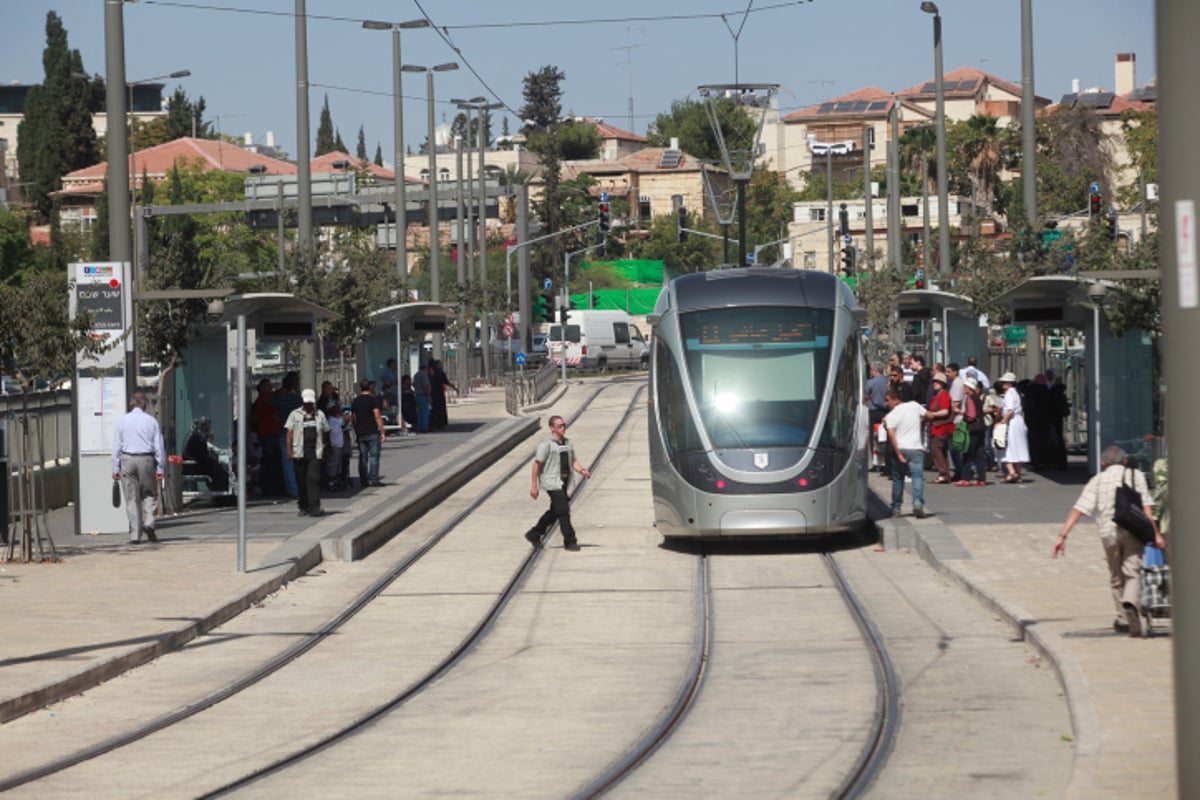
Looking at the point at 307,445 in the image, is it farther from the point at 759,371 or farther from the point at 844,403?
the point at 844,403

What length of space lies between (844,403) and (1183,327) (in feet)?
50.6

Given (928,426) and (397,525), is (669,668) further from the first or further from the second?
(928,426)

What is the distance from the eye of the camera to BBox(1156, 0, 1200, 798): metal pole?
5.28 m

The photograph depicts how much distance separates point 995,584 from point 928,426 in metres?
10.9

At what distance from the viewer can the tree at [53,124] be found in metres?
108

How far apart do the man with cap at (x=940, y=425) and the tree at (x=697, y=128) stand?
352 feet

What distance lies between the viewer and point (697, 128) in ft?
510

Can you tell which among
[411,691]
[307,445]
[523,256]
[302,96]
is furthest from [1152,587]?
[523,256]

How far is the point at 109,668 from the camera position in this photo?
12.9m

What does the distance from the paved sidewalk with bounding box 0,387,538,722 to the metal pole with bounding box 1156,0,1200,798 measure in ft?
25.6

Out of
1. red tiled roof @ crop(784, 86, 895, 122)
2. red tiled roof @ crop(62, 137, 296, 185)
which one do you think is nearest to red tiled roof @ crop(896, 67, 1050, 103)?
red tiled roof @ crop(784, 86, 895, 122)

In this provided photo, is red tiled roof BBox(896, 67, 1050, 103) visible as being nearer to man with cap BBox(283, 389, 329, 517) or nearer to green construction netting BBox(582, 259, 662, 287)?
green construction netting BBox(582, 259, 662, 287)

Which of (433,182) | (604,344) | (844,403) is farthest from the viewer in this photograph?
(604,344)

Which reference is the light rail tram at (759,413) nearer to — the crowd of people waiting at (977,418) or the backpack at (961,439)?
the crowd of people waiting at (977,418)
